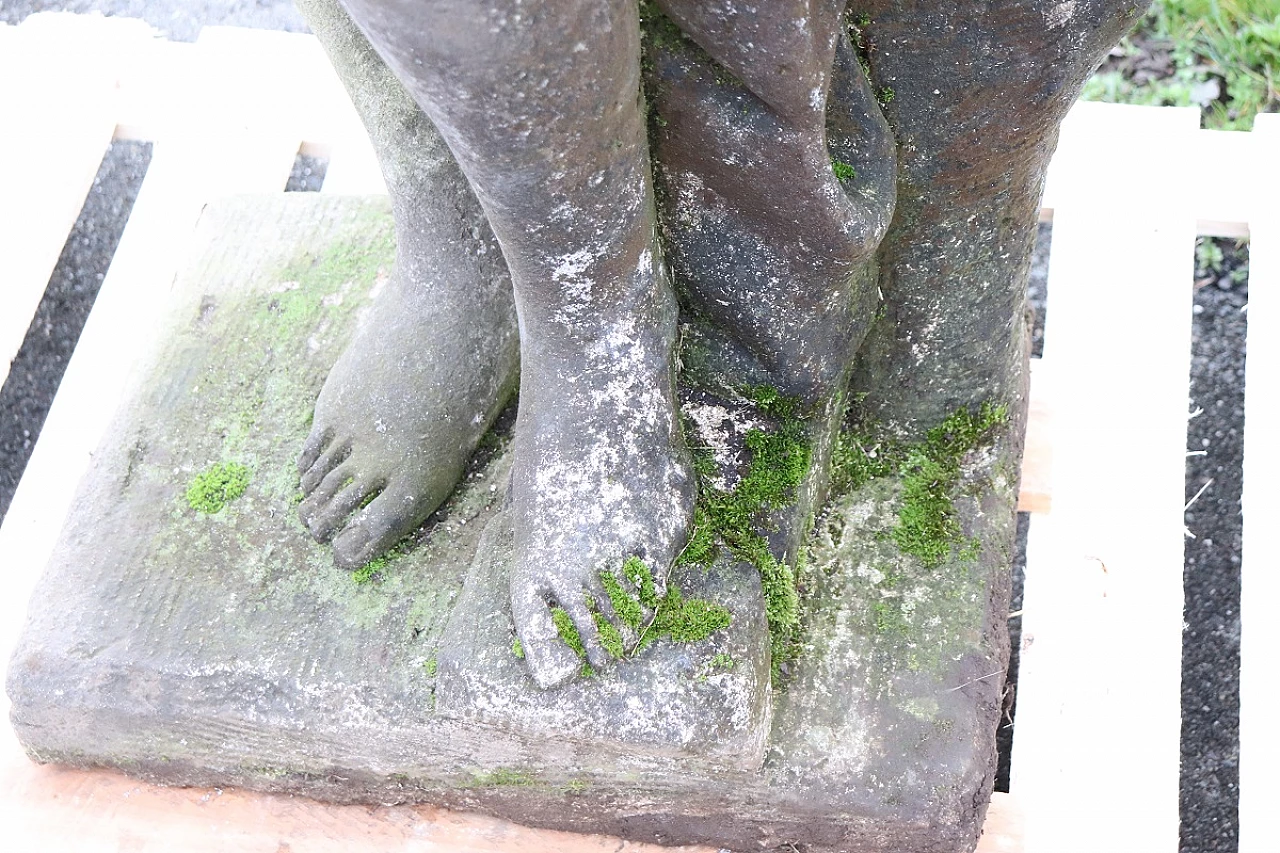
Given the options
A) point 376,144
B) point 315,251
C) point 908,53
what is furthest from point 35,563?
point 908,53

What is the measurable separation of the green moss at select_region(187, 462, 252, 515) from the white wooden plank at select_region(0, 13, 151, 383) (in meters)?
0.51

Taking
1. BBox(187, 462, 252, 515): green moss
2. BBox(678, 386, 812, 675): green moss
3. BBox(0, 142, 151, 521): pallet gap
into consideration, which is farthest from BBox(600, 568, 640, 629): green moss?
BBox(0, 142, 151, 521): pallet gap

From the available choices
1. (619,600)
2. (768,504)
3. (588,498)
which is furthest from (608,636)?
(768,504)

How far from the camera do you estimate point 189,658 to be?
1483 millimetres

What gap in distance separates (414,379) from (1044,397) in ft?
2.95

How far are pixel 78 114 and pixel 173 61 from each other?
0.20m

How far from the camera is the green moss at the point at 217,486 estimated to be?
162cm

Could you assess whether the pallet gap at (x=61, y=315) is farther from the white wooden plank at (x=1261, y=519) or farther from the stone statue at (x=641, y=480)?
the white wooden plank at (x=1261, y=519)

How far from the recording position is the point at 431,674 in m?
1.45

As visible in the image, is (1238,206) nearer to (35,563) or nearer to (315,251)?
(315,251)

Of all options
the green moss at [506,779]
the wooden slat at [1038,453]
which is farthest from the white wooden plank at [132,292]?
the wooden slat at [1038,453]

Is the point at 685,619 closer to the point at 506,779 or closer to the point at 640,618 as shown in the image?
the point at 640,618

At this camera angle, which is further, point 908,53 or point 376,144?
point 376,144

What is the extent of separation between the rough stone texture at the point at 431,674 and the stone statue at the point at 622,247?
3.1 inches
